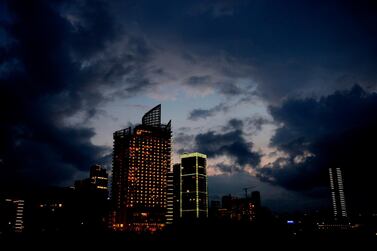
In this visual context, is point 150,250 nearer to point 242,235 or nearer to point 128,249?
point 128,249

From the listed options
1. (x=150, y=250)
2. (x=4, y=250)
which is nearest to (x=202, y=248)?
(x=150, y=250)

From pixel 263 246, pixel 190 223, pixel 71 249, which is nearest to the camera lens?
pixel 71 249

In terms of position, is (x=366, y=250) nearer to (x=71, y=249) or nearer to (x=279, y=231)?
(x=279, y=231)

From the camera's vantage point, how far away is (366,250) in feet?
374

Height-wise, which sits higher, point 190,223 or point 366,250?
point 190,223

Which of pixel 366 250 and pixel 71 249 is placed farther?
pixel 366 250

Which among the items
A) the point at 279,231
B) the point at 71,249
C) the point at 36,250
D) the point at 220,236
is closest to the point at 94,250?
the point at 71,249

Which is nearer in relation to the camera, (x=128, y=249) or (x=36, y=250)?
(x=36, y=250)

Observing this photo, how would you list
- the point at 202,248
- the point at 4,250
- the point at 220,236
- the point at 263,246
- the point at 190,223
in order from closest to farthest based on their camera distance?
the point at 4,250, the point at 202,248, the point at 263,246, the point at 220,236, the point at 190,223

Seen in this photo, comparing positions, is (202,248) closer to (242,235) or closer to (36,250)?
(242,235)

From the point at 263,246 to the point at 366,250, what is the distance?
3314 cm

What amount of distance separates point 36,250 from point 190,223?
64163 mm

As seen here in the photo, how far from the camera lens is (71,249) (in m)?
106

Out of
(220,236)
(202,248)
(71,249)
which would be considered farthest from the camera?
(220,236)
